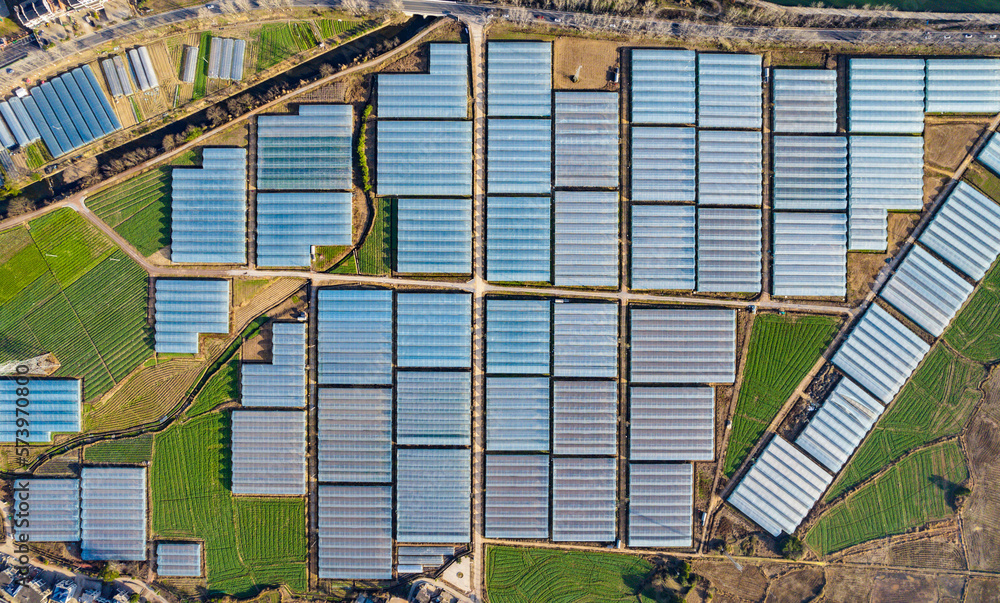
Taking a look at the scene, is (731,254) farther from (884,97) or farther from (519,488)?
(519,488)

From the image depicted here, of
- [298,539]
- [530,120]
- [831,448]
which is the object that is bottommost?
[298,539]

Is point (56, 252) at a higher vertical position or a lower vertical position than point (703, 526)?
higher

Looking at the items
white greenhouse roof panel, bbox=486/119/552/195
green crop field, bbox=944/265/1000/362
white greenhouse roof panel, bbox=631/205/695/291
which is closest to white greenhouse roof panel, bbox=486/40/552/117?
white greenhouse roof panel, bbox=486/119/552/195

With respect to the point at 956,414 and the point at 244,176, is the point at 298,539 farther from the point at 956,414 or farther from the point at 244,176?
the point at 956,414

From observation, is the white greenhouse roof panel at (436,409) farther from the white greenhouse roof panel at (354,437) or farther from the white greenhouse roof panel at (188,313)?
the white greenhouse roof panel at (188,313)

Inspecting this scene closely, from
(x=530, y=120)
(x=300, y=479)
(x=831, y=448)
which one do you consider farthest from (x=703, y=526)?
(x=530, y=120)

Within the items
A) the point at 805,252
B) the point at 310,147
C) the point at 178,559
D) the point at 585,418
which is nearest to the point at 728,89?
the point at 805,252
